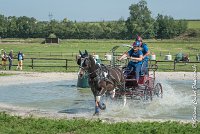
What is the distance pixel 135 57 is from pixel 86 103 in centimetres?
278

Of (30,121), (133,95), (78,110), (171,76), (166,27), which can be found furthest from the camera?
(166,27)

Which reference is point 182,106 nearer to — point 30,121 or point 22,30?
point 30,121

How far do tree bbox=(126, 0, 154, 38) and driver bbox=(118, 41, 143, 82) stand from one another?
13848cm

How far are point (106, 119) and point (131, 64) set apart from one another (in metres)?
4.49

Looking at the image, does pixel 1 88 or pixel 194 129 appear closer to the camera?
pixel 194 129

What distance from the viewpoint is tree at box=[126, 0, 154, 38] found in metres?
160

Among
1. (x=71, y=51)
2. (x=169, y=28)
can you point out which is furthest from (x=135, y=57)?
(x=169, y=28)

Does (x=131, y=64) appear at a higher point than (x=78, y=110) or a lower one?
higher

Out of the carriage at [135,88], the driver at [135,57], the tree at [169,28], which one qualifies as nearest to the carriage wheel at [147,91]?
the carriage at [135,88]

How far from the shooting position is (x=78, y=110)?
55.3 feet

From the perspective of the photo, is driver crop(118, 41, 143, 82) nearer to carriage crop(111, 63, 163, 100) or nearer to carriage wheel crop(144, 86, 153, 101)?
carriage crop(111, 63, 163, 100)

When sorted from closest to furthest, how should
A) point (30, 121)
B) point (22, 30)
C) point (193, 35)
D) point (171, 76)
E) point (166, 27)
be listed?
point (30, 121)
point (171, 76)
point (193, 35)
point (166, 27)
point (22, 30)

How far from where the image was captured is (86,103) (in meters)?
19.1

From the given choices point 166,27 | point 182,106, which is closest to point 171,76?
point 182,106
